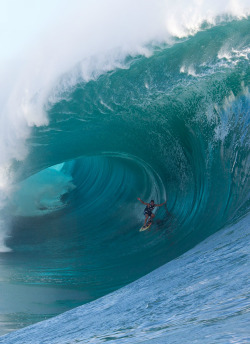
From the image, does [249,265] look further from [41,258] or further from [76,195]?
[76,195]

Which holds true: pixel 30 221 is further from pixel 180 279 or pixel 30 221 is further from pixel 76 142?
pixel 180 279

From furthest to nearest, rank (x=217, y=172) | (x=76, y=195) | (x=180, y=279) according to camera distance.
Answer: (x=76, y=195), (x=217, y=172), (x=180, y=279)

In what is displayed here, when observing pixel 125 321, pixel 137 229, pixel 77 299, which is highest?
pixel 137 229

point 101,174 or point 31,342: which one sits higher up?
point 101,174

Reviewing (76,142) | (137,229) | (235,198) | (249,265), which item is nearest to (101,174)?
(76,142)

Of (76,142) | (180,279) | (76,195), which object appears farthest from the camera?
(76,195)

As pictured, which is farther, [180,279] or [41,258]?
[41,258]
